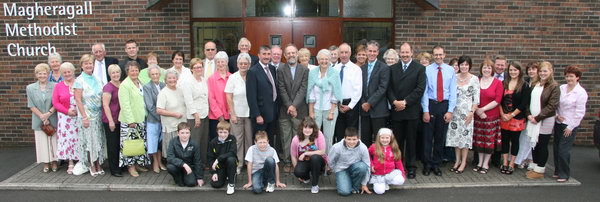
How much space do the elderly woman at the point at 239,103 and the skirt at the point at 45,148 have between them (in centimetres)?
251

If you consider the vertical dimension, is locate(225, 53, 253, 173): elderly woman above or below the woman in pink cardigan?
above

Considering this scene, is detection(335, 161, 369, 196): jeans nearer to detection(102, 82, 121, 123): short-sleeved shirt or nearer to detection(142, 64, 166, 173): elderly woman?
detection(142, 64, 166, 173): elderly woman

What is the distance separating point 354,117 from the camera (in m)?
6.11

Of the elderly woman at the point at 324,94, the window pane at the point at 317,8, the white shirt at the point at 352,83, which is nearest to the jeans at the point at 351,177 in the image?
the elderly woman at the point at 324,94

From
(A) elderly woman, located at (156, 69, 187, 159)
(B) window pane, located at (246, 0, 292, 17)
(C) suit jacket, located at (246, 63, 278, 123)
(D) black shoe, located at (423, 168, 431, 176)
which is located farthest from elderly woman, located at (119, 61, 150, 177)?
(D) black shoe, located at (423, 168, 431, 176)

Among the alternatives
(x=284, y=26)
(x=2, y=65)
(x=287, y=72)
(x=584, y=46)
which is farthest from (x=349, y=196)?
(x=2, y=65)

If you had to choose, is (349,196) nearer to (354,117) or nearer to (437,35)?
(354,117)

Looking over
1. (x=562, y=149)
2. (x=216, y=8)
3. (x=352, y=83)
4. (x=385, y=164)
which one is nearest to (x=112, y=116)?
(x=216, y=8)

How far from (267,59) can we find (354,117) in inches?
53.8

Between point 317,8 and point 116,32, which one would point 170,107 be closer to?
point 116,32

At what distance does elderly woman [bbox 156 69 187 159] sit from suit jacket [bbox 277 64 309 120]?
50.5 inches

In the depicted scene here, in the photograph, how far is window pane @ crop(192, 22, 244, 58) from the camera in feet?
26.5

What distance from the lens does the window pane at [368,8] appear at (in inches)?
319

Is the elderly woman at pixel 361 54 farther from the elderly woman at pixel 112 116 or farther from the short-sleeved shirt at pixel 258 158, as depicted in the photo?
the elderly woman at pixel 112 116
